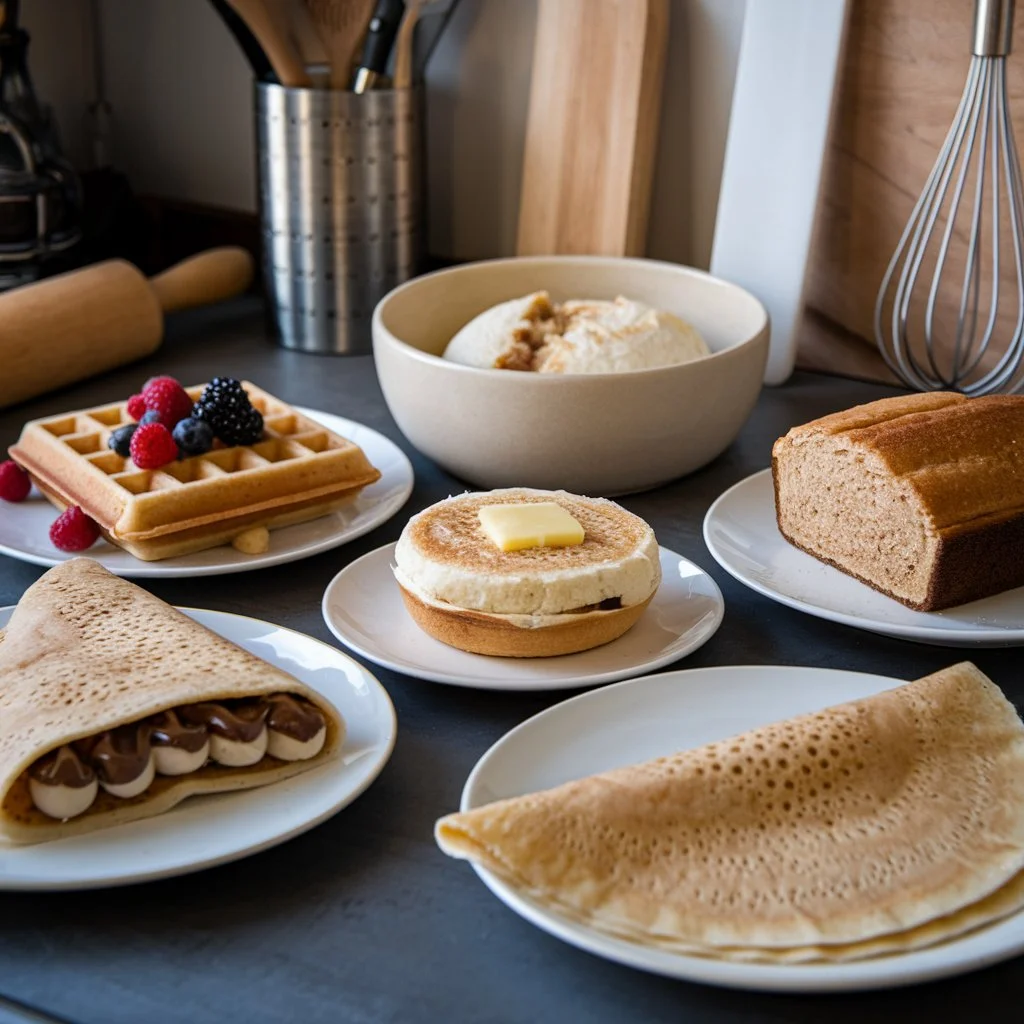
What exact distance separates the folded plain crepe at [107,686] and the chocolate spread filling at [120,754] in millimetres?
12

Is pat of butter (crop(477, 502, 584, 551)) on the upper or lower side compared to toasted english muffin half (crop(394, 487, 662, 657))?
upper

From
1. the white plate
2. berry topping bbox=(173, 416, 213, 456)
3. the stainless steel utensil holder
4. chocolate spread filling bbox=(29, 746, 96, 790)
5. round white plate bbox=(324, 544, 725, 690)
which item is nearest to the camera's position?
the white plate

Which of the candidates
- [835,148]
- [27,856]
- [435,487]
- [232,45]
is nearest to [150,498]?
[435,487]

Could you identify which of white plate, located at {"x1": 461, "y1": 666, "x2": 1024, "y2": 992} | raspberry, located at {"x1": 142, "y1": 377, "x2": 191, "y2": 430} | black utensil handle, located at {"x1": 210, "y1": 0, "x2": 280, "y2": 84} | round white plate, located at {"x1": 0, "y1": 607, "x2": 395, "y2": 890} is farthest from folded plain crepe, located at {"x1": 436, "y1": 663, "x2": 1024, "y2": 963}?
black utensil handle, located at {"x1": 210, "y1": 0, "x2": 280, "y2": 84}

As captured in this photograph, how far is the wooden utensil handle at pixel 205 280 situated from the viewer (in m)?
1.74

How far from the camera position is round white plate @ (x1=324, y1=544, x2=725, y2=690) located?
899 millimetres

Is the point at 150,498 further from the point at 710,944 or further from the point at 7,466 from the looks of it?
the point at 710,944

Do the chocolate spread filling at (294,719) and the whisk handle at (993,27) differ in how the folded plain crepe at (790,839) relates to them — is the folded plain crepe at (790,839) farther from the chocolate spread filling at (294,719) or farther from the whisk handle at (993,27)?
the whisk handle at (993,27)

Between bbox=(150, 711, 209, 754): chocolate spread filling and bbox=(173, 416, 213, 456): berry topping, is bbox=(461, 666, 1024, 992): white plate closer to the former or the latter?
bbox=(150, 711, 209, 754): chocolate spread filling

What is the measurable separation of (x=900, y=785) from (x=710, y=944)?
177 millimetres

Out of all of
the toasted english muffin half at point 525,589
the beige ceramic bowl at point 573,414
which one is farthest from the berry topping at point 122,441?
the toasted english muffin half at point 525,589

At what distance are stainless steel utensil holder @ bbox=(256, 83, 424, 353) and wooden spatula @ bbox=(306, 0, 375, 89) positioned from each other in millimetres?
58

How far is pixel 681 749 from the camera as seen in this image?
0.82 m

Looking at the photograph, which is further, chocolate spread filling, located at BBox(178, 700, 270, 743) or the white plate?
chocolate spread filling, located at BBox(178, 700, 270, 743)
